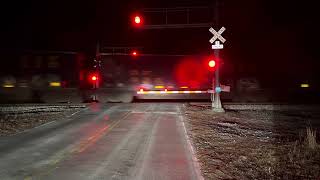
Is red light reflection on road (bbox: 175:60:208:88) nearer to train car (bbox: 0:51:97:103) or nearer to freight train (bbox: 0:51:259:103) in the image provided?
freight train (bbox: 0:51:259:103)

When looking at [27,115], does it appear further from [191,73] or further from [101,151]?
[191,73]

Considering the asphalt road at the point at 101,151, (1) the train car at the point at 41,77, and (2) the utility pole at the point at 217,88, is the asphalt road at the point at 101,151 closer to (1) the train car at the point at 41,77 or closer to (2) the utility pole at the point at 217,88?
(2) the utility pole at the point at 217,88

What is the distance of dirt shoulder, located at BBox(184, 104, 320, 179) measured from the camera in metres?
7.97

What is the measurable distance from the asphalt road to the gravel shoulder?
83cm

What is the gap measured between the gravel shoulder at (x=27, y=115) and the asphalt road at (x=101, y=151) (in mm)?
833

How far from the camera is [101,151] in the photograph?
394 inches

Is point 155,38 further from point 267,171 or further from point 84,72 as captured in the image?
point 267,171

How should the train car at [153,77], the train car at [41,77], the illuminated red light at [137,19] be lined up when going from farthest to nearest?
the train car at [153,77] → the train car at [41,77] → the illuminated red light at [137,19]


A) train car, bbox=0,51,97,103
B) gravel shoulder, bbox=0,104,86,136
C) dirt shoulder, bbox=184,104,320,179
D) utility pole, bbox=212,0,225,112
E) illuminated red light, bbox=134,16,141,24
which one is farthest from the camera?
train car, bbox=0,51,97,103

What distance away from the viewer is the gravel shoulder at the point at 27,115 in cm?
1455

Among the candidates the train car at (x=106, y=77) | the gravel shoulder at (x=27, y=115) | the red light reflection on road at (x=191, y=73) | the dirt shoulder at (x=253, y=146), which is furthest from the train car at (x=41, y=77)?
the dirt shoulder at (x=253, y=146)

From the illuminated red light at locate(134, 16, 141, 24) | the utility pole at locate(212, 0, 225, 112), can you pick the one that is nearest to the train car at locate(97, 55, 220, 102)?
the illuminated red light at locate(134, 16, 141, 24)

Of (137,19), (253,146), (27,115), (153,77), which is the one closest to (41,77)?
(153,77)

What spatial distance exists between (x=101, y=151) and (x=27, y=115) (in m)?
9.60
